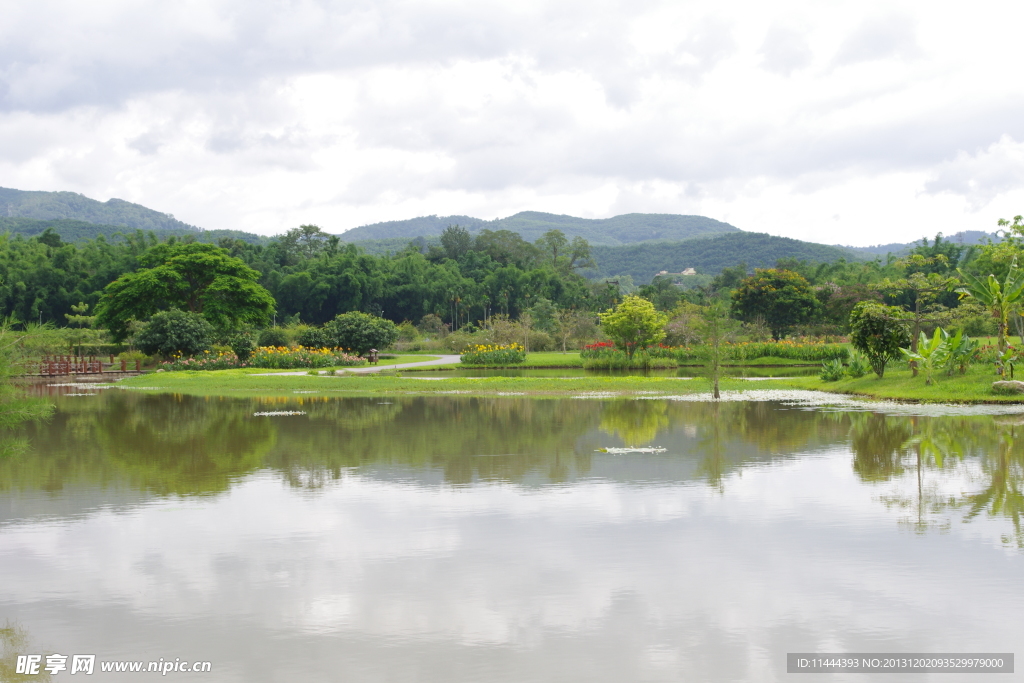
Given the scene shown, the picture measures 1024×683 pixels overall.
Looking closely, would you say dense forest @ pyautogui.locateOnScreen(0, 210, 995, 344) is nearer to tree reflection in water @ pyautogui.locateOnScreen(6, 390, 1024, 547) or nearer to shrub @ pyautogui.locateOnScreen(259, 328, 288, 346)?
shrub @ pyautogui.locateOnScreen(259, 328, 288, 346)

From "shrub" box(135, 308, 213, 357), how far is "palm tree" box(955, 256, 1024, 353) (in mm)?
33102

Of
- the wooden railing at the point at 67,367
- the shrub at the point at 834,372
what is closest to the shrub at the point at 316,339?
the wooden railing at the point at 67,367

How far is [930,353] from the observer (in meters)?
22.5

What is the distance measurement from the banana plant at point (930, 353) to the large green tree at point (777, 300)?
30364 mm

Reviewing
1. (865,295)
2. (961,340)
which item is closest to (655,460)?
(961,340)

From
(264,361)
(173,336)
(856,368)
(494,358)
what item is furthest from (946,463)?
(173,336)

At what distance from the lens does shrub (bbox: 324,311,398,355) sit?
144 feet

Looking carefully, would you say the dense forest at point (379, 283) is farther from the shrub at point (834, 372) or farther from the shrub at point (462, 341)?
the shrub at point (834, 372)

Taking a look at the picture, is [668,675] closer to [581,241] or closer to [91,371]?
[91,371]

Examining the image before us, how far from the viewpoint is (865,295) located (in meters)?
55.7

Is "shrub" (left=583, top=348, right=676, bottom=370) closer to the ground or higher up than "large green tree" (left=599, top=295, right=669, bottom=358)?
closer to the ground

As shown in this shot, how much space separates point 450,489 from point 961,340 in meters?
17.2

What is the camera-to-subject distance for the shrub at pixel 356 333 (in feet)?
144

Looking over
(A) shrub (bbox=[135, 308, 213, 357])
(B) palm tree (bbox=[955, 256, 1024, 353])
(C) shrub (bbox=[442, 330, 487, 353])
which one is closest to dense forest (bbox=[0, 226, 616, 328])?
(C) shrub (bbox=[442, 330, 487, 353])
